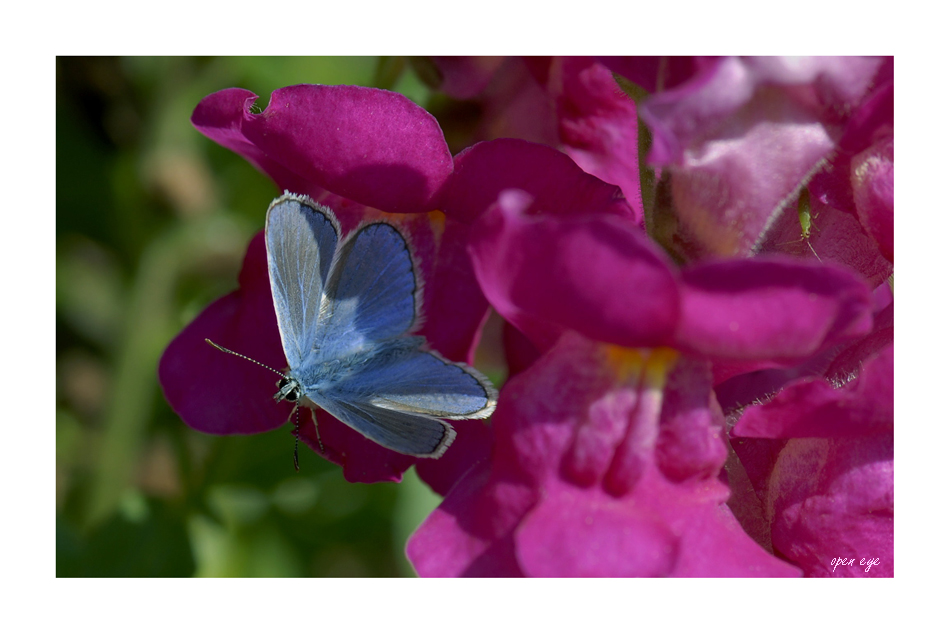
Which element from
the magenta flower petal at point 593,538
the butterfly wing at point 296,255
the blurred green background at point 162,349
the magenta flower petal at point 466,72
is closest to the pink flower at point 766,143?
the magenta flower petal at point 593,538

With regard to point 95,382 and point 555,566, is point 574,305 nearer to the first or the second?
point 555,566

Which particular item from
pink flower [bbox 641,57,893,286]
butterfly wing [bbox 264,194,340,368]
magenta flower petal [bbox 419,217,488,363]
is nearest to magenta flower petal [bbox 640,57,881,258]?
pink flower [bbox 641,57,893,286]

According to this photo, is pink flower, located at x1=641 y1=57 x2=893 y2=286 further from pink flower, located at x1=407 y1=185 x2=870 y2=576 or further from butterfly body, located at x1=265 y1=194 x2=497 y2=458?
butterfly body, located at x1=265 y1=194 x2=497 y2=458

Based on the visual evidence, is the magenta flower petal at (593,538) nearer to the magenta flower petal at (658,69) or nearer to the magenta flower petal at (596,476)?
the magenta flower petal at (596,476)
